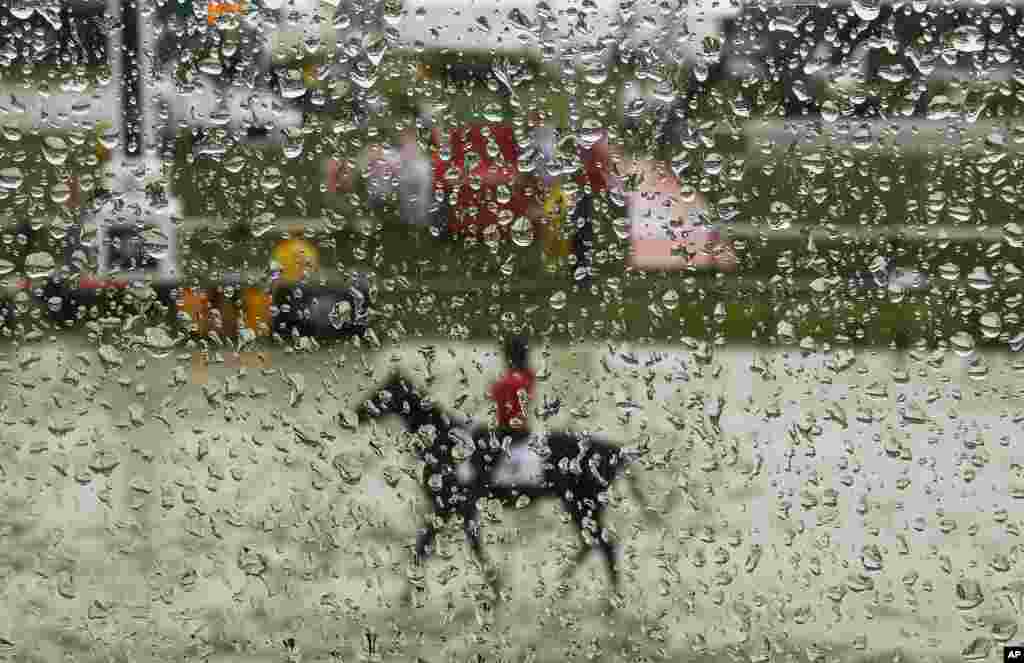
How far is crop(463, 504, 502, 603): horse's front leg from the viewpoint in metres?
1.59

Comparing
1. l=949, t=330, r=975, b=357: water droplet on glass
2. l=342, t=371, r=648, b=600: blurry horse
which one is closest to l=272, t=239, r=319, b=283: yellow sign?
l=342, t=371, r=648, b=600: blurry horse

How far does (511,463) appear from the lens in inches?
61.4

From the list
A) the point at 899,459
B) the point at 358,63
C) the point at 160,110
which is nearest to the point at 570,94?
the point at 358,63

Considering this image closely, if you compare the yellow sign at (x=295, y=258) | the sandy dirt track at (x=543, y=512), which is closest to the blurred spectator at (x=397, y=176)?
the yellow sign at (x=295, y=258)

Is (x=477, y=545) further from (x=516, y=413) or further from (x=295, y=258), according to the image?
(x=295, y=258)

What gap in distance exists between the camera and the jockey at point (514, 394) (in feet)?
5.14

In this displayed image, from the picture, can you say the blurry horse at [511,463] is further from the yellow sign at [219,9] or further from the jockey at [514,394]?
the yellow sign at [219,9]

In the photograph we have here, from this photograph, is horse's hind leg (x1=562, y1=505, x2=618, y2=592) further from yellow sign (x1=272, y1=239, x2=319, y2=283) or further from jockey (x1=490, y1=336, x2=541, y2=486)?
yellow sign (x1=272, y1=239, x2=319, y2=283)

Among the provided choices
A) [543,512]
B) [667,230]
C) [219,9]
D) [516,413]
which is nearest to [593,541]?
[543,512]

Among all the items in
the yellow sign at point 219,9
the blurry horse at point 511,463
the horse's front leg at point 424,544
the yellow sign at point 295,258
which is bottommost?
the horse's front leg at point 424,544

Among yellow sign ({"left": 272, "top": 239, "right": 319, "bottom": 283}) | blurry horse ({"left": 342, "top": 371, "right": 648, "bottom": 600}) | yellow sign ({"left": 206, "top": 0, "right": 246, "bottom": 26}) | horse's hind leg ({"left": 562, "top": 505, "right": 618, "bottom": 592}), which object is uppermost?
yellow sign ({"left": 206, "top": 0, "right": 246, "bottom": 26})

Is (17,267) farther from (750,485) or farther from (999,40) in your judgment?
(999,40)

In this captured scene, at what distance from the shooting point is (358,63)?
4.96 feet

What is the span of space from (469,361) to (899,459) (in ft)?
2.27
